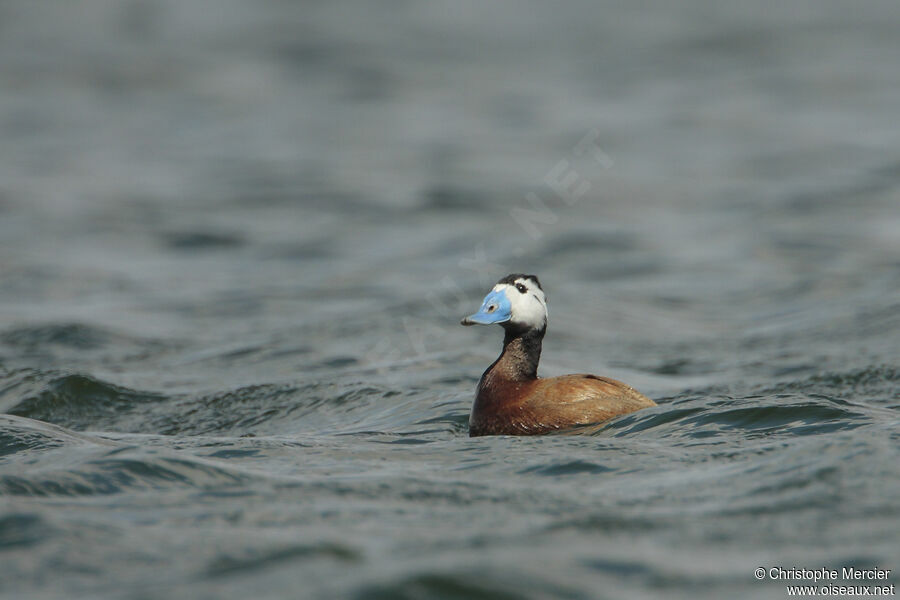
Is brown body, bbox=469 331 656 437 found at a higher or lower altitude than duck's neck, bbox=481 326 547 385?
lower

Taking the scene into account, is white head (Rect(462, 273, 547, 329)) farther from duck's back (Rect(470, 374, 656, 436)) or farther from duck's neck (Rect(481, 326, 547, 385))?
duck's back (Rect(470, 374, 656, 436))

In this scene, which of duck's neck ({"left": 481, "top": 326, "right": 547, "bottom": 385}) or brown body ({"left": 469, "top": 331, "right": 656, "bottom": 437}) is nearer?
brown body ({"left": 469, "top": 331, "right": 656, "bottom": 437})

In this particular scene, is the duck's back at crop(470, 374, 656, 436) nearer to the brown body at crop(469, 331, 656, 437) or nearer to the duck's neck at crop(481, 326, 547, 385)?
the brown body at crop(469, 331, 656, 437)

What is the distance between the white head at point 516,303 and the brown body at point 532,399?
4.8 inches

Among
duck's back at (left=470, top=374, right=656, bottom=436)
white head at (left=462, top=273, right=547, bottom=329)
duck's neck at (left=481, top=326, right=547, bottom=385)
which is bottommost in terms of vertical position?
duck's back at (left=470, top=374, right=656, bottom=436)

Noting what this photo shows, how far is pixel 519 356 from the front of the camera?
8328 millimetres

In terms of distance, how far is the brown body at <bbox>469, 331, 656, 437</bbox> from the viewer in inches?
307

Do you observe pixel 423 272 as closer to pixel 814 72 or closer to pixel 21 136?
pixel 21 136

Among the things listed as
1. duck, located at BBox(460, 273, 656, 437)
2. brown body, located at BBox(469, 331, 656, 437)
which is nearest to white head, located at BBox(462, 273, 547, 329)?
duck, located at BBox(460, 273, 656, 437)

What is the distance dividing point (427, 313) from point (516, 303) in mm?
6953

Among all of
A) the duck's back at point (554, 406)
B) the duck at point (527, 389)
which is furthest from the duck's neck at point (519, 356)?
the duck's back at point (554, 406)

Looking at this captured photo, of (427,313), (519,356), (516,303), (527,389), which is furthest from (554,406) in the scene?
(427,313)

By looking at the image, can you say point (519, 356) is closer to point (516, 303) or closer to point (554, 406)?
point (516, 303)

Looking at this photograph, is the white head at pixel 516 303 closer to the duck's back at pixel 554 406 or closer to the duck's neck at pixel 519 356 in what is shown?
the duck's neck at pixel 519 356
